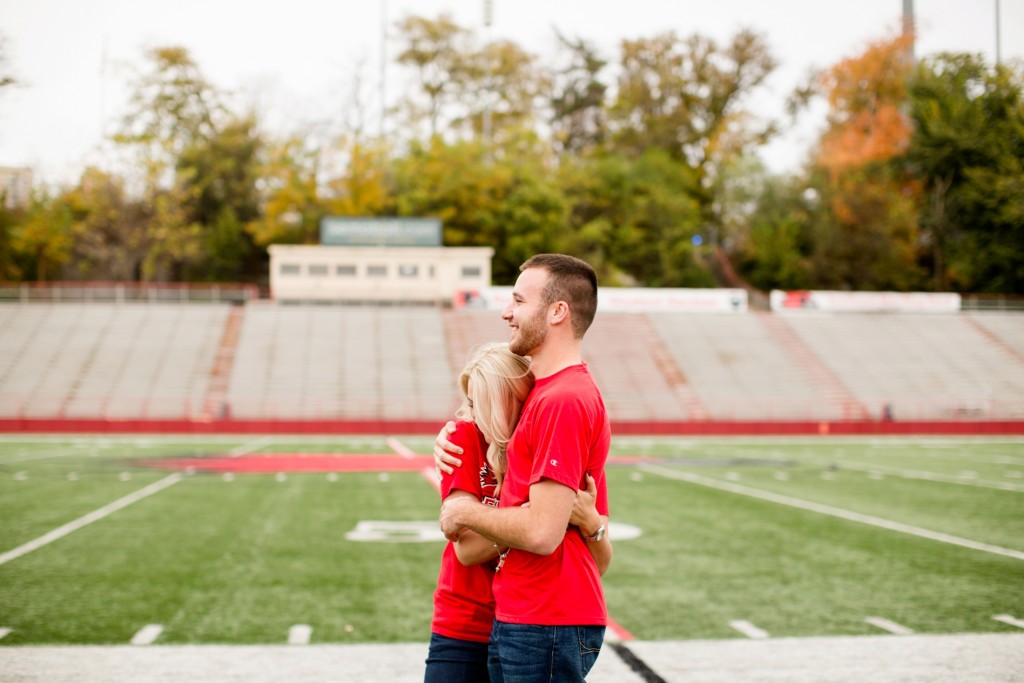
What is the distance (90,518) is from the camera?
10906mm

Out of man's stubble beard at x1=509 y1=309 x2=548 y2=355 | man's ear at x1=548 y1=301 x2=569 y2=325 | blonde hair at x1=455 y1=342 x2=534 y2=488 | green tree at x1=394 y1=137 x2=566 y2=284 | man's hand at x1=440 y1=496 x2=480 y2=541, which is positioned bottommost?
man's hand at x1=440 y1=496 x2=480 y2=541

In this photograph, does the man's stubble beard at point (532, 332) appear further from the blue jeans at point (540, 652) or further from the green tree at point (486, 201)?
the green tree at point (486, 201)

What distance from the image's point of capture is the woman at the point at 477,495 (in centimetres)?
279

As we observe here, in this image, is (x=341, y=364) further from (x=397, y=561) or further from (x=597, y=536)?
(x=597, y=536)

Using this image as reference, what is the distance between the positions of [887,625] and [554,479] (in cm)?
486

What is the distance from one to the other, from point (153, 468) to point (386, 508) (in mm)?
6711

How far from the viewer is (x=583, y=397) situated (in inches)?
105

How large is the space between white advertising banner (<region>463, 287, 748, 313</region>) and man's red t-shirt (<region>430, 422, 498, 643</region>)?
120 feet

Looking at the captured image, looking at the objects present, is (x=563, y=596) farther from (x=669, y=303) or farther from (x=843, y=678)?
(x=669, y=303)

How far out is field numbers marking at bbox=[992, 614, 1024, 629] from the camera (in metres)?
6.38

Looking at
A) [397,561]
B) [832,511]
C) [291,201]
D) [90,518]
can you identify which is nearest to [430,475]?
[90,518]

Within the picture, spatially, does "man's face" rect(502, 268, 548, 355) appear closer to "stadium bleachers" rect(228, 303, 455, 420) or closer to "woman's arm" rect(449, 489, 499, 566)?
"woman's arm" rect(449, 489, 499, 566)

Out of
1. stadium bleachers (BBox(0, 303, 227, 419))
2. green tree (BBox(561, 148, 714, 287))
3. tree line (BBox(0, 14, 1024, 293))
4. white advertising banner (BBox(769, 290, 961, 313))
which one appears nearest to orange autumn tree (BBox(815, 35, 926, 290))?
tree line (BBox(0, 14, 1024, 293))

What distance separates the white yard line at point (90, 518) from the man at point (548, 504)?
293 inches
